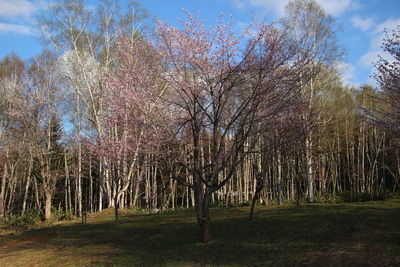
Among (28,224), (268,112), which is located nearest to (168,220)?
(268,112)

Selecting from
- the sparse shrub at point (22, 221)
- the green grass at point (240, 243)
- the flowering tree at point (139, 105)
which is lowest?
the sparse shrub at point (22, 221)

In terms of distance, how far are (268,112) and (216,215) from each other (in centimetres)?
488

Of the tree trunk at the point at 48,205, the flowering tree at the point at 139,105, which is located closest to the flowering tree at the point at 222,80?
the flowering tree at the point at 139,105

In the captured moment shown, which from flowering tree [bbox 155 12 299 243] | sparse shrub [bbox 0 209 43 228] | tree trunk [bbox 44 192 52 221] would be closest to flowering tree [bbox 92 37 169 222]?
flowering tree [bbox 155 12 299 243]

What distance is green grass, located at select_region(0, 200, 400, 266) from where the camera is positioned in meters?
6.78

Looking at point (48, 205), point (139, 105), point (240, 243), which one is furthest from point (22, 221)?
point (240, 243)

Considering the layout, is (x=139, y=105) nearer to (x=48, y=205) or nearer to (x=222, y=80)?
(x=222, y=80)

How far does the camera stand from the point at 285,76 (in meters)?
8.45

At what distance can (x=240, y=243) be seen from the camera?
814 cm

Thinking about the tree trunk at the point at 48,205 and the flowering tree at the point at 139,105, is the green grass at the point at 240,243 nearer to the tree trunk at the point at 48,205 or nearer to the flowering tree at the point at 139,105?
the flowering tree at the point at 139,105

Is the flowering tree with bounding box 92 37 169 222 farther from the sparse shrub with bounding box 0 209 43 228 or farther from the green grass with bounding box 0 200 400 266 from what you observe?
the sparse shrub with bounding box 0 209 43 228

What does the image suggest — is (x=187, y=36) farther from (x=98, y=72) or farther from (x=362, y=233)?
(x=98, y=72)

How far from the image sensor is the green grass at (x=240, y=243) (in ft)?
22.2

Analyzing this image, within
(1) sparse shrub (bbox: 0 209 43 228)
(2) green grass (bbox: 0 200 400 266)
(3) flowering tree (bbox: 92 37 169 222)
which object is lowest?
(1) sparse shrub (bbox: 0 209 43 228)
